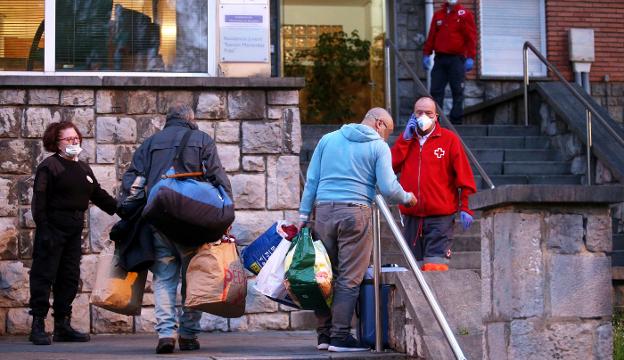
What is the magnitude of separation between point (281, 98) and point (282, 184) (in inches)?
29.5

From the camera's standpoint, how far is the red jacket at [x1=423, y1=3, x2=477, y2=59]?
1438 cm

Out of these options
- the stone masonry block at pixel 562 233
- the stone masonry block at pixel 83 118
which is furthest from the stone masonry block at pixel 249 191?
the stone masonry block at pixel 562 233

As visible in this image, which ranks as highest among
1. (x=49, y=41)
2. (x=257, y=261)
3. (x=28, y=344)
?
(x=49, y=41)

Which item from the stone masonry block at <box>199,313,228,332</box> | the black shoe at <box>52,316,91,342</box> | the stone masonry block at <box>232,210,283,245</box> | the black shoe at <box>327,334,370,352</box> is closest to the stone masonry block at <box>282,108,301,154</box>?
the stone masonry block at <box>232,210,283,245</box>

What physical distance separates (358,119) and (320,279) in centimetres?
891

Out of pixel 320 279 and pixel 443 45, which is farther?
pixel 443 45

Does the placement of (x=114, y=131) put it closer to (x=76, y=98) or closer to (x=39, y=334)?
(x=76, y=98)

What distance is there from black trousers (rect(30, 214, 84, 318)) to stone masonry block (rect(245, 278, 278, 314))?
62.7 inches

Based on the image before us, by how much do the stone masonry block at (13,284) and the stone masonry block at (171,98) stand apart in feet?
5.81

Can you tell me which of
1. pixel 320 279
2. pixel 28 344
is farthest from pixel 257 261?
pixel 28 344

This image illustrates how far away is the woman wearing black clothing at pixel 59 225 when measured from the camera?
895 centimetres

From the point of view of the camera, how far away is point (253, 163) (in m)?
10.4

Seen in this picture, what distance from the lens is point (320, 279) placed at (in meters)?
7.82

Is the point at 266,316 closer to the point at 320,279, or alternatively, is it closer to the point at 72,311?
the point at 72,311
